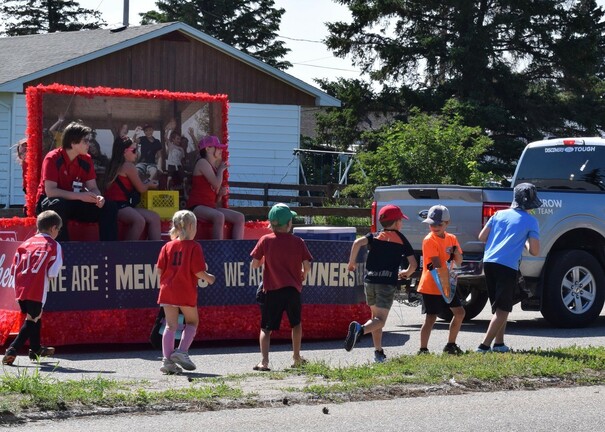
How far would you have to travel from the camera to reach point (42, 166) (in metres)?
11.5

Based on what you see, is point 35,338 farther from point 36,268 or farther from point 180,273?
point 180,273

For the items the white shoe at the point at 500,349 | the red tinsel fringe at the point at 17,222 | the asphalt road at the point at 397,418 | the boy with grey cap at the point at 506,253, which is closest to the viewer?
the asphalt road at the point at 397,418

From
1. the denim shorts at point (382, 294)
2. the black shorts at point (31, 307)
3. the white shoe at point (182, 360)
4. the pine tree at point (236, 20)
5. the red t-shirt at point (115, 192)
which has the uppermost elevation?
the pine tree at point (236, 20)

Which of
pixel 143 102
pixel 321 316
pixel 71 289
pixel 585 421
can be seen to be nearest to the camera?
pixel 585 421

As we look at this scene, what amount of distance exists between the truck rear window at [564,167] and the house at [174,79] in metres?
16.7

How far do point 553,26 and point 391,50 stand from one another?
5260 mm

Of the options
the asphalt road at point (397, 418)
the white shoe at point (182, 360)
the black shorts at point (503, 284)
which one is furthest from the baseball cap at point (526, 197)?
the white shoe at point (182, 360)

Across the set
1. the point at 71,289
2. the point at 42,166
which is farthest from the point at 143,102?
the point at 71,289

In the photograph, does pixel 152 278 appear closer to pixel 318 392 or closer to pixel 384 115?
pixel 318 392

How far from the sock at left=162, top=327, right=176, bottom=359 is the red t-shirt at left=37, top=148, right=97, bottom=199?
237 cm

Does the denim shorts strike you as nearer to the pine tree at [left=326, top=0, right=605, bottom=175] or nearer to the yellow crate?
the yellow crate

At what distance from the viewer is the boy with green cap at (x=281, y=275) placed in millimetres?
9742

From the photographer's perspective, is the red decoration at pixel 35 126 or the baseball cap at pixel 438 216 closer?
the baseball cap at pixel 438 216

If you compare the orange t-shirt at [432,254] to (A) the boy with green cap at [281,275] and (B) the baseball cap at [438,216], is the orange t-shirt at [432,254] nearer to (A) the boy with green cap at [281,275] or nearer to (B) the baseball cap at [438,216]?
(B) the baseball cap at [438,216]
